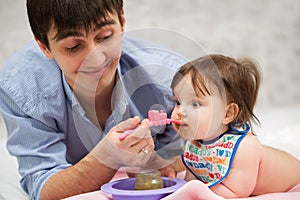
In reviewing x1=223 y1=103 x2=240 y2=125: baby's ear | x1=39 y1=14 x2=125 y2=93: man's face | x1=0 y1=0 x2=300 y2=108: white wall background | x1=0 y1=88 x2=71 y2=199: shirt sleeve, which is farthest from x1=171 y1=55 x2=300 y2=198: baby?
x1=0 y1=0 x2=300 y2=108: white wall background

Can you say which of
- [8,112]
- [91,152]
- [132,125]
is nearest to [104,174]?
[91,152]

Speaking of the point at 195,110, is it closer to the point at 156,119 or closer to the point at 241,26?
the point at 156,119

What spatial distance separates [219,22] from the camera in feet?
8.15

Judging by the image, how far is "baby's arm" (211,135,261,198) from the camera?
1.07 meters

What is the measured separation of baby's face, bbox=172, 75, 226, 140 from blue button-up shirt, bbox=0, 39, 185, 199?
0.04 metres

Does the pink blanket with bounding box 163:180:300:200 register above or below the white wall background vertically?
below

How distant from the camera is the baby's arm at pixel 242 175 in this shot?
107 centimetres

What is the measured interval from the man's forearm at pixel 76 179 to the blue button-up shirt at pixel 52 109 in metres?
0.03

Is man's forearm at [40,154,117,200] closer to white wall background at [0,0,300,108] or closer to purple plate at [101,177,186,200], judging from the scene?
purple plate at [101,177,186,200]

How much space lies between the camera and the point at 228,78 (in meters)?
1.07

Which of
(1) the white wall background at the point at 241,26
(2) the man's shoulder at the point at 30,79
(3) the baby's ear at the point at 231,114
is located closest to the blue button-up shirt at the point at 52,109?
(2) the man's shoulder at the point at 30,79

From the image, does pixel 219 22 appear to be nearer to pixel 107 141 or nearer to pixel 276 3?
pixel 276 3

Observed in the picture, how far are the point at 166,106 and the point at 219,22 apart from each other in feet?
4.83

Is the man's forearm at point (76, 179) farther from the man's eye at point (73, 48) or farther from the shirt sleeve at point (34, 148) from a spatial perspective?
the man's eye at point (73, 48)
